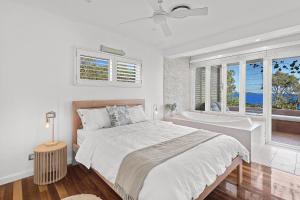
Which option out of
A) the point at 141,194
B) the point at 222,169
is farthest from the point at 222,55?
the point at 141,194

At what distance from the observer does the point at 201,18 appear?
9.15 feet

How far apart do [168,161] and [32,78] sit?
240 cm

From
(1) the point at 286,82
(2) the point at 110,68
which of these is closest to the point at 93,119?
(2) the point at 110,68

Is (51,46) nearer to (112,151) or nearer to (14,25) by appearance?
(14,25)

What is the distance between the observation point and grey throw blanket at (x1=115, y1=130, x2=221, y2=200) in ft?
4.53

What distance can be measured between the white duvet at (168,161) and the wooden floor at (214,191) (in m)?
0.36

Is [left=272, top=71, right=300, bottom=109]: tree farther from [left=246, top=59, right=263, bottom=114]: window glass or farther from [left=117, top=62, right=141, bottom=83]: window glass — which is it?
[left=117, top=62, right=141, bottom=83]: window glass

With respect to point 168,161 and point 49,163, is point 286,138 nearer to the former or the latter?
point 168,161

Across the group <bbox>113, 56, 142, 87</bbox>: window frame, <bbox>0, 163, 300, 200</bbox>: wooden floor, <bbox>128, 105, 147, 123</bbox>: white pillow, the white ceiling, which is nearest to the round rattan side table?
<bbox>0, 163, 300, 200</bbox>: wooden floor

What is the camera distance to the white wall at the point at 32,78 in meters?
2.25

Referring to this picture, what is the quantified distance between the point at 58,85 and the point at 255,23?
3695mm

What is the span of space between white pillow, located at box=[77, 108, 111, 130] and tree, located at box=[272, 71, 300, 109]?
416 centimetres

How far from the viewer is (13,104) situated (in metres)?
2.29

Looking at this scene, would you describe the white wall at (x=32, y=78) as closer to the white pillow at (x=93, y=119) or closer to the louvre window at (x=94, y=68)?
the louvre window at (x=94, y=68)
